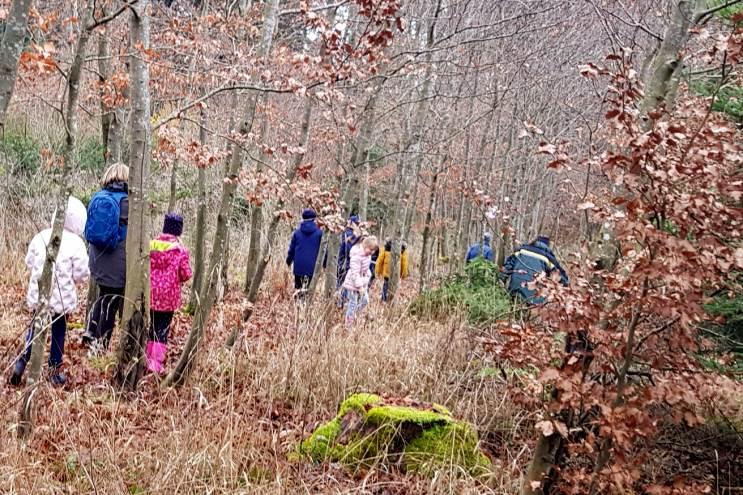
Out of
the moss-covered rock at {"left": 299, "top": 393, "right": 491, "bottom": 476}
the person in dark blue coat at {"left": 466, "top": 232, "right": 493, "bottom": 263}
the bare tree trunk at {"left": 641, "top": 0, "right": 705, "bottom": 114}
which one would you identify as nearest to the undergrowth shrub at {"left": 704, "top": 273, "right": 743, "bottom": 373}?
the bare tree trunk at {"left": 641, "top": 0, "right": 705, "bottom": 114}

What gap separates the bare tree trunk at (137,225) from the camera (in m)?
4.52

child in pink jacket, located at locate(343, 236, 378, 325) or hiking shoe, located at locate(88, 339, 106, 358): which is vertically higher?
child in pink jacket, located at locate(343, 236, 378, 325)

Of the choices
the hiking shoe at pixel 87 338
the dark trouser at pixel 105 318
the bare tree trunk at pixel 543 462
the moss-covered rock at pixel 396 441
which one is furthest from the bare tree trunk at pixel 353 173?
the bare tree trunk at pixel 543 462

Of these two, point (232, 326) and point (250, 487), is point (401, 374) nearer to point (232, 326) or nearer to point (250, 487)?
point (232, 326)

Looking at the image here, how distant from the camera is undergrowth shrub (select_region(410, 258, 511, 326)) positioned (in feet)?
25.1

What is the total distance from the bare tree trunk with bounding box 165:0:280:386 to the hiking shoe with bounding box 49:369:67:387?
0.77 meters

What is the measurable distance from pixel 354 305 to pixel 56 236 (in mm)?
4306

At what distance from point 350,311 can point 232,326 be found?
1.62m

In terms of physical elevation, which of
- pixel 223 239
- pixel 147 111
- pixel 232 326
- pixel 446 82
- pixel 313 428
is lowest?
pixel 313 428

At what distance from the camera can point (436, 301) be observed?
8.31 m

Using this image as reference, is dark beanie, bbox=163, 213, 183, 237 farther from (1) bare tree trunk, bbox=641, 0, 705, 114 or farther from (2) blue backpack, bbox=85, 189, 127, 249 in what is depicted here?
(1) bare tree trunk, bbox=641, 0, 705, 114

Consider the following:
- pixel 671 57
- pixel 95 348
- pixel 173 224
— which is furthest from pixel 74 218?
pixel 671 57

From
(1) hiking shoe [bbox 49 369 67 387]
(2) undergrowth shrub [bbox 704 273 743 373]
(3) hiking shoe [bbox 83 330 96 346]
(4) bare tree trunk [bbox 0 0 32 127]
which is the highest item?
(4) bare tree trunk [bbox 0 0 32 127]

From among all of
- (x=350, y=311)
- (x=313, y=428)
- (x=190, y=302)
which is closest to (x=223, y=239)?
(x=313, y=428)
